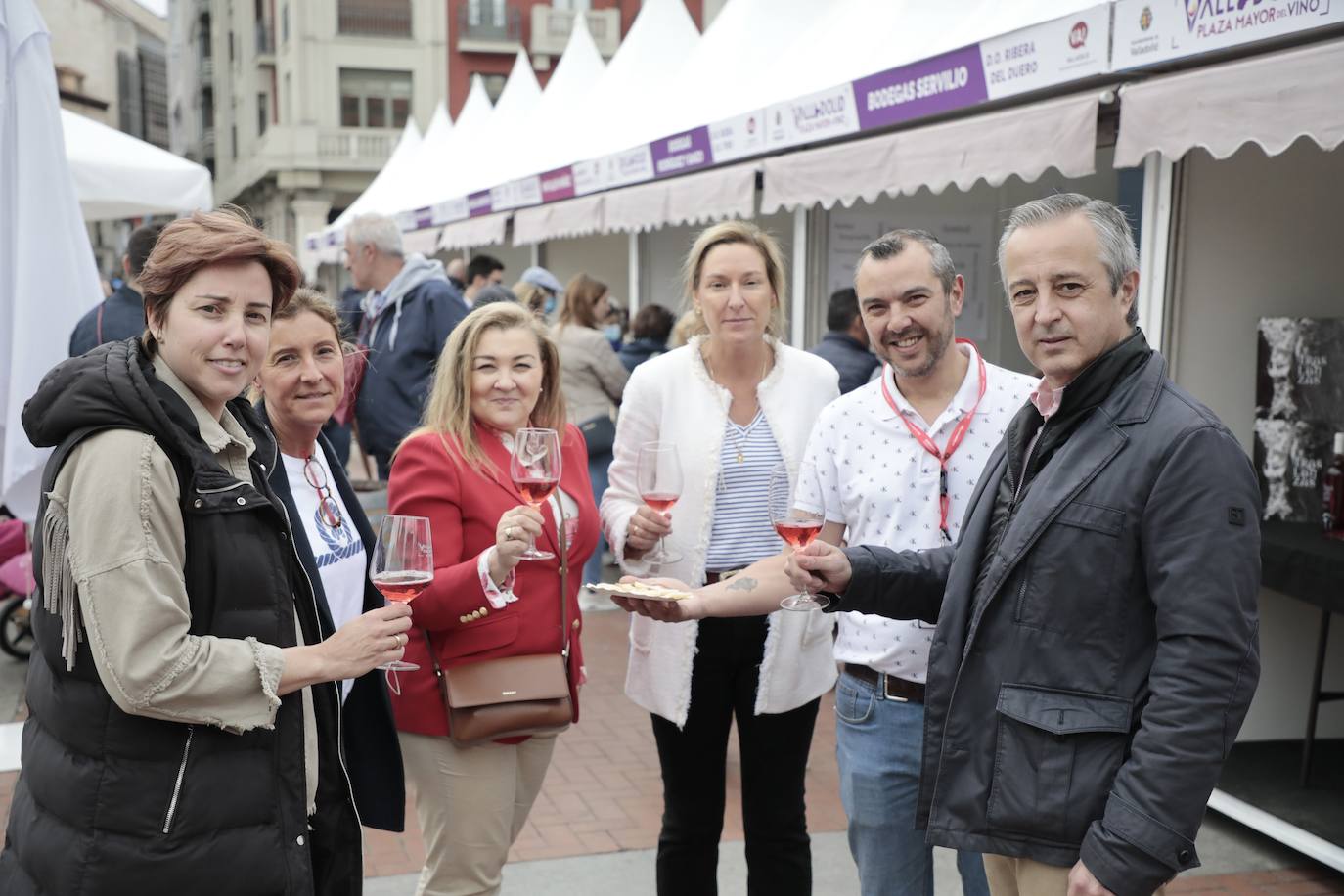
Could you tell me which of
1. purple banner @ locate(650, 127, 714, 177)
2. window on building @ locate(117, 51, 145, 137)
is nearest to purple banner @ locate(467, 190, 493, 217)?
purple banner @ locate(650, 127, 714, 177)

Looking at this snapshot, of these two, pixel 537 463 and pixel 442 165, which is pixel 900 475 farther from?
pixel 442 165

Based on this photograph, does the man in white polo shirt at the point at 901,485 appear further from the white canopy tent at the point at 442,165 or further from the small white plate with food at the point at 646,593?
the white canopy tent at the point at 442,165

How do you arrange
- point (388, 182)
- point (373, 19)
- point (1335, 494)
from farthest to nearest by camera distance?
point (373, 19), point (388, 182), point (1335, 494)

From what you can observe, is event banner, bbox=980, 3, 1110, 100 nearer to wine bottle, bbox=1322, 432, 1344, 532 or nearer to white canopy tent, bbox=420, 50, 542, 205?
wine bottle, bbox=1322, 432, 1344, 532

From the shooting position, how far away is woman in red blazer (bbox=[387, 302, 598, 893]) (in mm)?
2672

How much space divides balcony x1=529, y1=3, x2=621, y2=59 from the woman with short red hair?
38639mm

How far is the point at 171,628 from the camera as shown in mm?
1806

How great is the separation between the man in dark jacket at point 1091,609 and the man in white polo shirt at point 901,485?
0.44 meters

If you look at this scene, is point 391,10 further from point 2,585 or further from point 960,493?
point 960,493

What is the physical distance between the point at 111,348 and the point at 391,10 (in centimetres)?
3947

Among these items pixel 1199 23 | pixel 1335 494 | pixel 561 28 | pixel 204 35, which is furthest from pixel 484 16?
pixel 1335 494

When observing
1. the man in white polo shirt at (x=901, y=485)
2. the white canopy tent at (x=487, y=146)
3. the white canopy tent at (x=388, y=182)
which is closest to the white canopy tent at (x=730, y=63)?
the white canopy tent at (x=487, y=146)

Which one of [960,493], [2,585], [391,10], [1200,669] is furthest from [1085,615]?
[391,10]

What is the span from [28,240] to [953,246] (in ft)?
16.8
